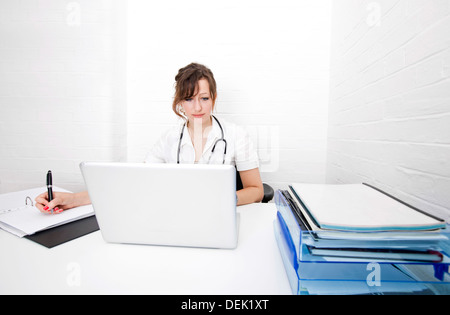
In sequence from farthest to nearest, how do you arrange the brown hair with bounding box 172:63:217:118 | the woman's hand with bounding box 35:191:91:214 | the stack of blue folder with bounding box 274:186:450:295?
the brown hair with bounding box 172:63:217:118
the woman's hand with bounding box 35:191:91:214
the stack of blue folder with bounding box 274:186:450:295

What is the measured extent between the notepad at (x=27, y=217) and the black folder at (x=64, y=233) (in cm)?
2

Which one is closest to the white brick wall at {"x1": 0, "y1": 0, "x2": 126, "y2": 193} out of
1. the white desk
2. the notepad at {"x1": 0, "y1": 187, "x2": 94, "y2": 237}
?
the notepad at {"x1": 0, "y1": 187, "x2": 94, "y2": 237}

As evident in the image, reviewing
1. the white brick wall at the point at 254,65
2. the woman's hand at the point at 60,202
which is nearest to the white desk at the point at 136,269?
the woman's hand at the point at 60,202

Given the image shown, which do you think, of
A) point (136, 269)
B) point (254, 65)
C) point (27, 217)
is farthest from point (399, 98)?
point (27, 217)

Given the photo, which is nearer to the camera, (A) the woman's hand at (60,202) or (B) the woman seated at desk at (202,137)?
(A) the woman's hand at (60,202)

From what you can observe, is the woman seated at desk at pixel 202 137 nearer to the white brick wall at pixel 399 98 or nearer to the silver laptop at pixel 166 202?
the white brick wall at pixel 399 98

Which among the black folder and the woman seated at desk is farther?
the woman seated at desk

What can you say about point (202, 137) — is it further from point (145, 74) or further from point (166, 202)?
point (166, 202)

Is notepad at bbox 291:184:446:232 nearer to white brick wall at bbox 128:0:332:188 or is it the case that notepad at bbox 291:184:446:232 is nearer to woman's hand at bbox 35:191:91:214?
woman's hand at bbox 35:191:91:214

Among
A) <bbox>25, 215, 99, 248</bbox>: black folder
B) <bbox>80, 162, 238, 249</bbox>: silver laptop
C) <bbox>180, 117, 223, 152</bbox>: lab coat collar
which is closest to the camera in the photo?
<bbox>80, 162, 238, 249</bbox>: silver laptop

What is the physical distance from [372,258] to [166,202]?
1.44ft

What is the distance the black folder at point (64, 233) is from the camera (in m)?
0.65

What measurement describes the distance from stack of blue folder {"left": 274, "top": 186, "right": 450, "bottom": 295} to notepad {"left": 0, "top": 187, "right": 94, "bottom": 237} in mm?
748

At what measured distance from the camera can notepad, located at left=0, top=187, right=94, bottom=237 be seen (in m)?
0.71
